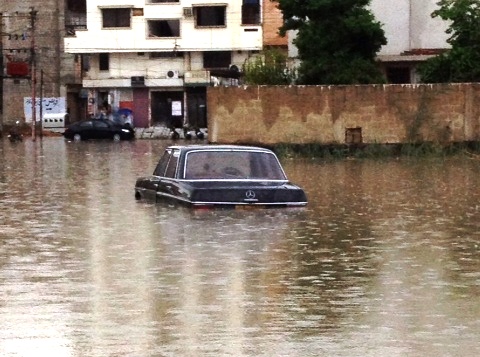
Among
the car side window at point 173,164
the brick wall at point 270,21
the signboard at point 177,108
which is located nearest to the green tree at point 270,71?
the brick wall at point 270,21

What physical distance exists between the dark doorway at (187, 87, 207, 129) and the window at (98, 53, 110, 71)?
204 inches

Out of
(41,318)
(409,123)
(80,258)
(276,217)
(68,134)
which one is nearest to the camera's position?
(41,318)

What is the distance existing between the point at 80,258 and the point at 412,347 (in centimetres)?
586

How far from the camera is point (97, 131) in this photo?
66.4 m

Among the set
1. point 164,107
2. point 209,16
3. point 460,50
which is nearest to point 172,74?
point 164,107

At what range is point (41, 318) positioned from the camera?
32.2 feet

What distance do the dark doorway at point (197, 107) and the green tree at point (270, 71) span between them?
13.8m

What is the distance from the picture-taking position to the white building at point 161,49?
7219 cm

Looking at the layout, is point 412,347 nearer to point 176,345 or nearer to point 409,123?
point 176,345

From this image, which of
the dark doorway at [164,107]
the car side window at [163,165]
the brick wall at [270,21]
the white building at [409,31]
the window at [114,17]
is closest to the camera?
the car side window at [163,165]

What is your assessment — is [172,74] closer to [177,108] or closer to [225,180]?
[177,108]

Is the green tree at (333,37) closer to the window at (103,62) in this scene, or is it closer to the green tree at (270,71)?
the green tree at (270,71)

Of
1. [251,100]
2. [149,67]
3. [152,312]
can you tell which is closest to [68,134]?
[149,67]

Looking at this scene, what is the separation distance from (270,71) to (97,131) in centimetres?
1627
